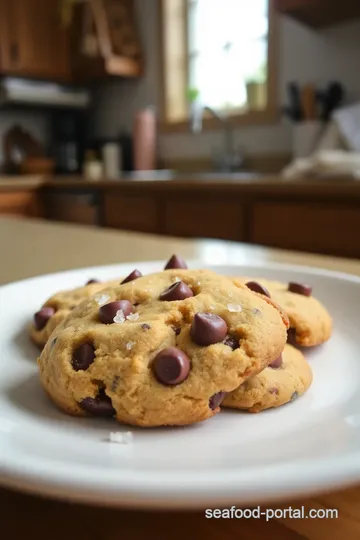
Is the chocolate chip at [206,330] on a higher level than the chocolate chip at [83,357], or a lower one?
higher

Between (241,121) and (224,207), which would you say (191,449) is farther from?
(241,121)

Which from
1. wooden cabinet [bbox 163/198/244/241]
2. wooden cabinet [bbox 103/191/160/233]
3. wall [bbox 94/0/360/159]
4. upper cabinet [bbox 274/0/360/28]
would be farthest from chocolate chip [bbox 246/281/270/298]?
wall [bbox 94/0/360/159]

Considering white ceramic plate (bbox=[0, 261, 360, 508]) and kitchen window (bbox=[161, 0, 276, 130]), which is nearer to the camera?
white ceramic plate (bbox=[0, 261, 360, 508])

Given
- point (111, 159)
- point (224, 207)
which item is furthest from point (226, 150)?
point (224, 207)

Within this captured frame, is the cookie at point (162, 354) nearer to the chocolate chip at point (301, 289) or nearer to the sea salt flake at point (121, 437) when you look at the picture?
the sea salt flake at point (121, 437)

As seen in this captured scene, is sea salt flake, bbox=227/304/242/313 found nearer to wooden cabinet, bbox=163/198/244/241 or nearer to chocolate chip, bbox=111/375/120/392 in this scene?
chocolate chip, bbox=111/375/120/392

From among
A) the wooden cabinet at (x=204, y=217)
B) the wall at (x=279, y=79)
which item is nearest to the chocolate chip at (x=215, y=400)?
the wooden cabinet at (x=204, y=217)
